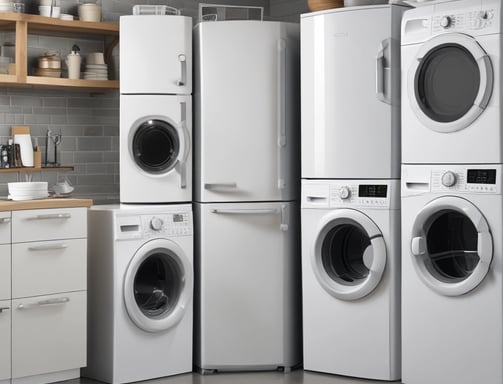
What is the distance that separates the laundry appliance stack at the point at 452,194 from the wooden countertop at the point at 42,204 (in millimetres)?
1674

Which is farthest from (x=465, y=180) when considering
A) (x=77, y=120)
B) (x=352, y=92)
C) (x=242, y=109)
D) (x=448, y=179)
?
(x=77, y=120)

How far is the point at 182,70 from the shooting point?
4.54 metres

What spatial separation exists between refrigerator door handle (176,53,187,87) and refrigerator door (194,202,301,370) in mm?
685

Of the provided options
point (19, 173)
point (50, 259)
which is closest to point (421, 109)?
point (50, 259)

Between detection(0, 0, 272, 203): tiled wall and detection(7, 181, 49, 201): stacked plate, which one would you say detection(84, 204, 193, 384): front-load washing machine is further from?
detection(0, 0, 272, 203): tiled wall

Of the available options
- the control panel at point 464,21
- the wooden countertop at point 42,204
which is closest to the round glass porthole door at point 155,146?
the wooden countertop at point 42,204

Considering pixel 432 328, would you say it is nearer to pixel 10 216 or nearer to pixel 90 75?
pixel 10 216

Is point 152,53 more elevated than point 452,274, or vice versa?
point 152,53

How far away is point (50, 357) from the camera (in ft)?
13.9

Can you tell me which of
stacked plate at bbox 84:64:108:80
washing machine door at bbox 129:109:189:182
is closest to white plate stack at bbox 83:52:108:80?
stacked plate at bbox 84:64:108:80

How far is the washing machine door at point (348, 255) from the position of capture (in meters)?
4.29

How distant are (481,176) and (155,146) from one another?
177 cm

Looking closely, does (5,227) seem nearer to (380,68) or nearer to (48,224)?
(48,224)

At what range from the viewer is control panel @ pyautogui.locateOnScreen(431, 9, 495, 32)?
3797 mm
